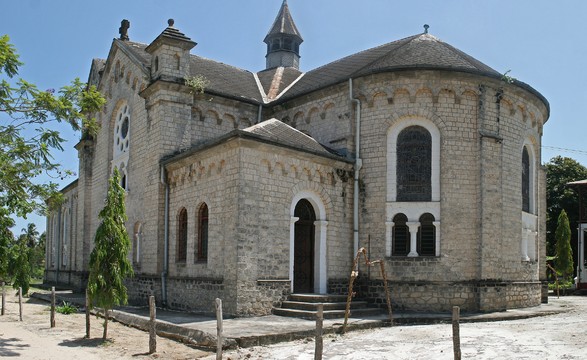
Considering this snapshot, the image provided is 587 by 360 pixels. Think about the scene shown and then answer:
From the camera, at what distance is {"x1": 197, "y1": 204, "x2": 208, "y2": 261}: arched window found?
19.8 m

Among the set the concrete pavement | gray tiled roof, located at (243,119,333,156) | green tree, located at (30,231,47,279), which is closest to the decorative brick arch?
gray tiled roof, located at (243,119,333,156)

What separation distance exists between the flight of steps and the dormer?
949 cm

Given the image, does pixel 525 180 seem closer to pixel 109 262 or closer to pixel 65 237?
pixel 109 262

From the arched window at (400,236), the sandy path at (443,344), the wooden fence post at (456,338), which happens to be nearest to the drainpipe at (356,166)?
the arched window at (400,236)

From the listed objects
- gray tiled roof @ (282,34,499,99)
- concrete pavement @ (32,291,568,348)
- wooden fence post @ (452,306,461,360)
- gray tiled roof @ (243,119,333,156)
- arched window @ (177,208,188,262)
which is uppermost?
gray tiled roof @ (282,34,499,99)

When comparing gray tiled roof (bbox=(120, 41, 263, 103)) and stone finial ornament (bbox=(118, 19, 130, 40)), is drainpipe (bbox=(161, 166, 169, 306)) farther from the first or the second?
stone finial ornament (bbox=(118, 19, 130, 40))

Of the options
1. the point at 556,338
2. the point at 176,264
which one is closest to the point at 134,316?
the point at 176,264

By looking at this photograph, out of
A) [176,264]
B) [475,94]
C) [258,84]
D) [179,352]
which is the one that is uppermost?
[258,84]

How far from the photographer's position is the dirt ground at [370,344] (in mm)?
12492

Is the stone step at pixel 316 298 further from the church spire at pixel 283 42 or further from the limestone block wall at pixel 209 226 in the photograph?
the church spire at pixel 283 42

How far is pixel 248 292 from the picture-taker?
17516mm

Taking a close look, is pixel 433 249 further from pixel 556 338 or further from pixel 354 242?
pixel 556 338

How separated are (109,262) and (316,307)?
6.16 meters

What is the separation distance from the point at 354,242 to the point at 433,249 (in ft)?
8.59
